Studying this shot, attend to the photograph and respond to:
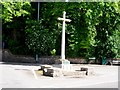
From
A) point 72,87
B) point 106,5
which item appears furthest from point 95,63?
point 72,87

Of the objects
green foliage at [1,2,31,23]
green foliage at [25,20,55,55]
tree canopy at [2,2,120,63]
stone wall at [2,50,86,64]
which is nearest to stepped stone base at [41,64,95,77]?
tree canopy at [2,2,120,63]

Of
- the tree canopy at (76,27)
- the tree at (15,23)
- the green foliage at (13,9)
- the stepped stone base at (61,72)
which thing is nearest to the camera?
the stepped stone base at (61,72)

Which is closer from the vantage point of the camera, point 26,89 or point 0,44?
point 26,89

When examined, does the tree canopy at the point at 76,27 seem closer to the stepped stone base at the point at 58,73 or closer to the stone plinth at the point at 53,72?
→ the stepped stone base at the point at 58,73

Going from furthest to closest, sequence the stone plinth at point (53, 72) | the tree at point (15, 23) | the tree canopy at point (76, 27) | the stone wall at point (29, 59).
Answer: the stone wall at point (29, 59), the tree at point (15, 23), the tree canopy at point (76, 27), the stone plinth at point (53, 72)

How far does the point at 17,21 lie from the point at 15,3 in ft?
12.3

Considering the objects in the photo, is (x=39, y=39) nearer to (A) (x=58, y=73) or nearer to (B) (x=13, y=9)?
(B) (x=13, y=9)

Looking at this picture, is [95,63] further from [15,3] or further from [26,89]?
[26,89]

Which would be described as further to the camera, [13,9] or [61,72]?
[13,9]

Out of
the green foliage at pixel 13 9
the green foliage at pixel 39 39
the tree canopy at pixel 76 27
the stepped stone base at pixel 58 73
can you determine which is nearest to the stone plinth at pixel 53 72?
the stepped stone base at pixel 58 73

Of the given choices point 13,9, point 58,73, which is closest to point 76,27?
point 13,9

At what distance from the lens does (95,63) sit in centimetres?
3281

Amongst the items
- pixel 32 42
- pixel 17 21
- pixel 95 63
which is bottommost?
pixel 95 63

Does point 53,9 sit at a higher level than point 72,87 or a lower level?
higher
